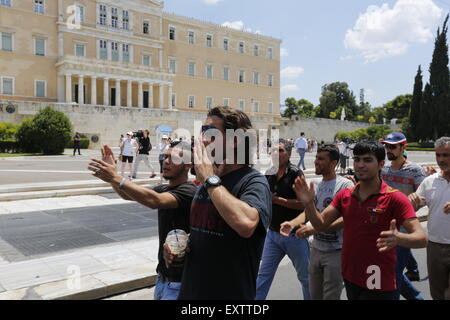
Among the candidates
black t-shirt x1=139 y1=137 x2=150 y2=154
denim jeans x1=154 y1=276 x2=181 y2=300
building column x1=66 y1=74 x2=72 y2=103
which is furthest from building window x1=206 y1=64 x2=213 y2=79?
denim jeans x1=154 y1=276 x2=181 y2=300

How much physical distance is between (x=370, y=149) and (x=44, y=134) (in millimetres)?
25929

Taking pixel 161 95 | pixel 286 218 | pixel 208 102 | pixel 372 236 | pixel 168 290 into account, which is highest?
pixel 208 102

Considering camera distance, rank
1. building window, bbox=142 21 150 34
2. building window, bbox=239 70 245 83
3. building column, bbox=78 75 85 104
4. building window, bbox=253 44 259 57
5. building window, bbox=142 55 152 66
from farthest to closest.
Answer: building window, bbox=253 44 259 57 < building window, bbox=239 70 245 83 < building window, bbox=142 55 152 66 < building window, bbox=142 21 150 34 < building column, bbox=78 75 85 104

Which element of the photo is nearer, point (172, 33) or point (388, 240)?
point (388, 240)

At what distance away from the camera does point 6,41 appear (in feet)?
140

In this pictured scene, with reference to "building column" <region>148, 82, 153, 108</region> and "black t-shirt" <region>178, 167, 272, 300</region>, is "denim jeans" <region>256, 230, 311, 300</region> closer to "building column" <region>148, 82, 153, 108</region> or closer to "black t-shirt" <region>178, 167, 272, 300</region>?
"black t-shirt" <region>178, 167, 272, 300</region>

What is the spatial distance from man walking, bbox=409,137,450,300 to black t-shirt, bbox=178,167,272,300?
209 cm

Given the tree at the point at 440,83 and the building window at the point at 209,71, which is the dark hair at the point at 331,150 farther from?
the building window at the point at 209,71

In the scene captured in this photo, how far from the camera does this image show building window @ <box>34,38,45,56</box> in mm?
44094

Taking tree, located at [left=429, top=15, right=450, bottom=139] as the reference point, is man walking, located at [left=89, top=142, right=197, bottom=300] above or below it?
below

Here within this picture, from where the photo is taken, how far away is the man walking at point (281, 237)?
12.5 ft

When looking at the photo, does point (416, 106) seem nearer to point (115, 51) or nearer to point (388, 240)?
point (115, 51)

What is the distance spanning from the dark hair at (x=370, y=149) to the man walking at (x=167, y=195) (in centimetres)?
132

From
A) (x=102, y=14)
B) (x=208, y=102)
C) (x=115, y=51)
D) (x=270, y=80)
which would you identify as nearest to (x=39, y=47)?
(x=102, y=14)
